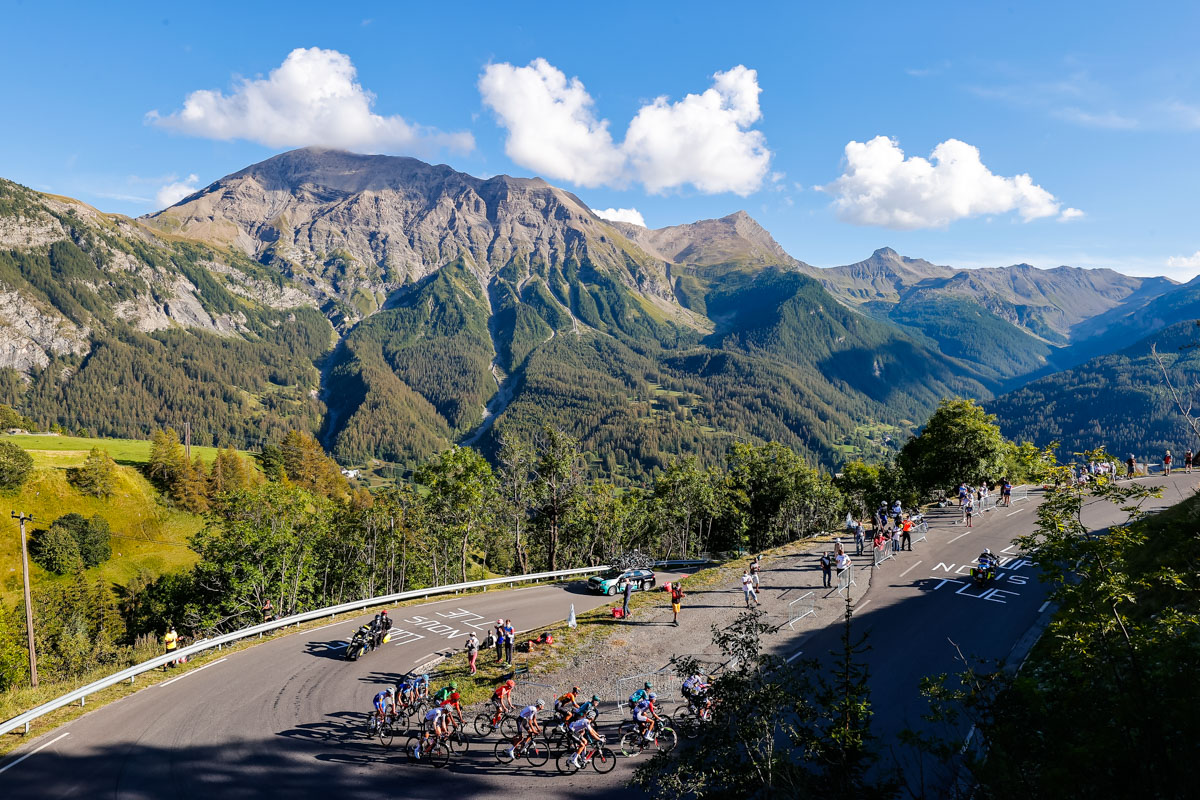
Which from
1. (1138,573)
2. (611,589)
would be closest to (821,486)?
(611,589)

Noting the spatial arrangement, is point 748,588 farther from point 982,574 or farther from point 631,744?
point 982,574

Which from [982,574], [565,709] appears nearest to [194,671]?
[565,709]

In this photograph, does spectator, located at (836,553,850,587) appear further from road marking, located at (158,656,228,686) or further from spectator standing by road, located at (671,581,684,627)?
road marking, located at (158,656,228,686)

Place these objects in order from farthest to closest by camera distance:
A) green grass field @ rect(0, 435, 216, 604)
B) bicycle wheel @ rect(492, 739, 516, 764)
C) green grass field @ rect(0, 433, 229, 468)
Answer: green grass field @ rect(0, 433, 229, 468), green grass field @ rect(0, 435, 216, 604), bicycle wheel @ rect(492, 739, 516, 764)

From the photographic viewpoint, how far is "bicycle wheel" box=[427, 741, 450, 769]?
65.9 feet

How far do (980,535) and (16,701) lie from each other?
56583mm

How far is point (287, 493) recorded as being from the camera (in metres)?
60.8

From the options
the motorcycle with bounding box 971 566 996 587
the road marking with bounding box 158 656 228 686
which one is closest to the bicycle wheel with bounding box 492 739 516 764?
the road marking with bounding box 158 656 228 686

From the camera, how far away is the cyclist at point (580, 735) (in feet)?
62.5

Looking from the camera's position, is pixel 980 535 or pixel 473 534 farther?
pixel 473 534

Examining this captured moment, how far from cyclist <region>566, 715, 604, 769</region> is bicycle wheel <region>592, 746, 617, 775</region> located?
0.48m

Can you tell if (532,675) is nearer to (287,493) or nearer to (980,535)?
(980,535)

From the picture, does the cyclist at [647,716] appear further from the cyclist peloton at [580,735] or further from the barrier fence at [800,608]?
the barrier fence at [800,608]

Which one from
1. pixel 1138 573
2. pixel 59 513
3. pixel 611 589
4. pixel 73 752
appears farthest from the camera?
pixel 59 513
